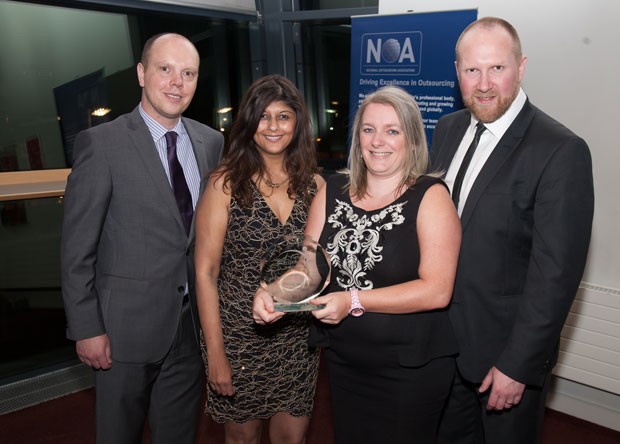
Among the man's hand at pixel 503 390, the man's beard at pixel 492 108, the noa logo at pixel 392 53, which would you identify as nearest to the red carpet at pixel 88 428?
the man's hand at pixel 503 390

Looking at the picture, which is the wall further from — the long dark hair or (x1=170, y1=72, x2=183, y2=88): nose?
(x1=170, y1=72, x2=183, y2=88): nose

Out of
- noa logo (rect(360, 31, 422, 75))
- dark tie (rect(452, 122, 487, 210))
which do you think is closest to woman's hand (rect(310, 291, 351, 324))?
dark tie (rect(452, 122, 487, 210))

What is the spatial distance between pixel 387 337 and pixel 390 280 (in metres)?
0.19

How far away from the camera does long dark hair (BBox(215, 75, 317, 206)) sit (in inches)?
85.4

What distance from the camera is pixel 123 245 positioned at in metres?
2.13

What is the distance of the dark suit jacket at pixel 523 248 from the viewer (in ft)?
5.75

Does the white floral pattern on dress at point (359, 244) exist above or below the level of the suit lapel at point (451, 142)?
below

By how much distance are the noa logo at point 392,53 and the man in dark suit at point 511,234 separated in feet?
6.45

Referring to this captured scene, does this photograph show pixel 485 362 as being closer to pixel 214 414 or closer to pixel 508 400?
pixel 508 400

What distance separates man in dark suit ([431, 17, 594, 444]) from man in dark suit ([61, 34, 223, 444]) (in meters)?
1.07

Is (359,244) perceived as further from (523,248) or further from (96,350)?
(96,350)

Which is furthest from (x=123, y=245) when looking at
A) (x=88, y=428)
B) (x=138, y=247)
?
(x=88, y=428)

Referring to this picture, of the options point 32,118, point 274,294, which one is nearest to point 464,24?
point 274,294

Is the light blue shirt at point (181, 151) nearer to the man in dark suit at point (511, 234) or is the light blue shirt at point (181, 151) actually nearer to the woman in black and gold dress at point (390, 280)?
the woman in black and gold dress at point (390, 280)
